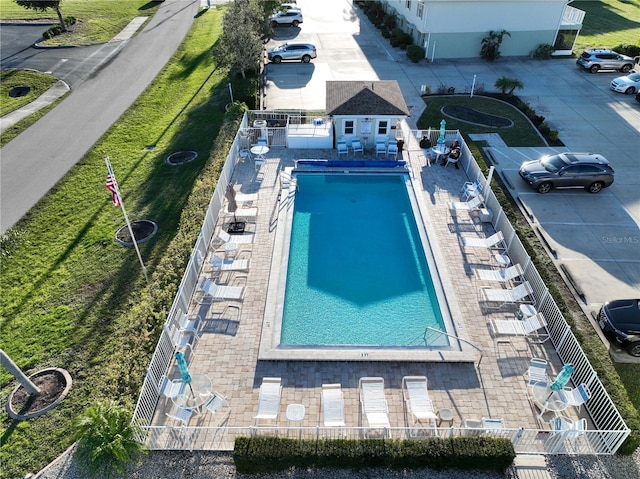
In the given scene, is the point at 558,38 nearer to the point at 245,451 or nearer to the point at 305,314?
the point at 305,314

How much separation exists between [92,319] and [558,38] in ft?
140

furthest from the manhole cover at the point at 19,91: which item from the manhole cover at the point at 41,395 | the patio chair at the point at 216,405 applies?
the patio chair at the point at 216,405

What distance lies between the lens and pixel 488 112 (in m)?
27.4

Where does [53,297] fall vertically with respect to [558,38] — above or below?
below

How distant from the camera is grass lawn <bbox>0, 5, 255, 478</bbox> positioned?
11273 millimetres

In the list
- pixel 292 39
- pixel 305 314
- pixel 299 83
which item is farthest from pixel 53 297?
pixel 292 39

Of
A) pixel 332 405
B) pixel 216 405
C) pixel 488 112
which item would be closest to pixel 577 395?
pixel 332 405

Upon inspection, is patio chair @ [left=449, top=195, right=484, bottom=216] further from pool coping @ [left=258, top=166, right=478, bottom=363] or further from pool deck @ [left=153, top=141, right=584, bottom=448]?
pool deck @ [left=153, top=141, right=584, bottom=448]

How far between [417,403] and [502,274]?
624 cm

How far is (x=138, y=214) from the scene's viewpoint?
Answer: 747 inches

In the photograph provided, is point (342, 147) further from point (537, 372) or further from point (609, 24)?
point (609, 24)

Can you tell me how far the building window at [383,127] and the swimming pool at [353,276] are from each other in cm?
295

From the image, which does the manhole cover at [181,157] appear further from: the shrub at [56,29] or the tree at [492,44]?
the shrub at [56,29]

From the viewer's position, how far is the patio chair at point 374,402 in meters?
10.6
